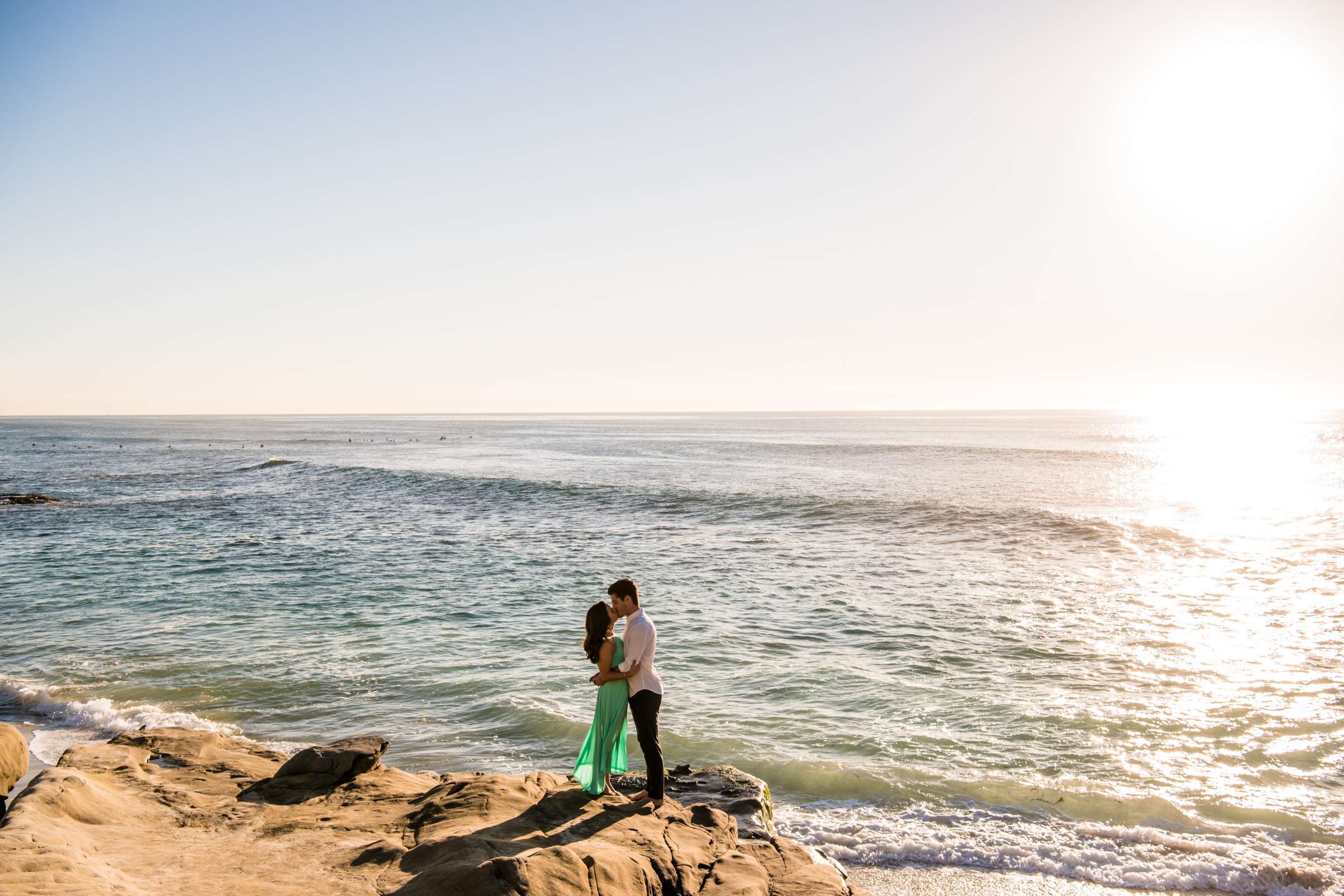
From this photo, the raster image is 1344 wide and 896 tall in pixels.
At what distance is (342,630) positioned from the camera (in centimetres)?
1611

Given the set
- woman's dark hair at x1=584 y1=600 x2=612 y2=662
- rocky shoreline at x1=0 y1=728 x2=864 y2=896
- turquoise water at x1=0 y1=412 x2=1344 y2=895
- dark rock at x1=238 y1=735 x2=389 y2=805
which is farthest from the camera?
turquoise water at x1=0 y1=412 x2=1344 y2=895

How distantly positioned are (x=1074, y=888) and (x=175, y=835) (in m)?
8.33

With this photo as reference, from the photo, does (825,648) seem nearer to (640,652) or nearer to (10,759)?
(640,652)

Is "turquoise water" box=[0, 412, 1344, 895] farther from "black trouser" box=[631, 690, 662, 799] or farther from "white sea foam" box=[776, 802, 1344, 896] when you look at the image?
"black trouser" box=[631, 690, 662, 799]

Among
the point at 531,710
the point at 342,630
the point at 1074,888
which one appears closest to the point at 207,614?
the point at 342,630

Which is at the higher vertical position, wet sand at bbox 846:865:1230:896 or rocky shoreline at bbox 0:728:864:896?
rocky shoreline at bbox 0:728:864:896

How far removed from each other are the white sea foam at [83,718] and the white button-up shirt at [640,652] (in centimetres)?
644

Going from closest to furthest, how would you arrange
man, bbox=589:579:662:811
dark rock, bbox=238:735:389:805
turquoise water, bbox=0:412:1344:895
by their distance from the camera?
man, bbox=589:579:662:811, dark rock, bbox=238:735:389:805, turquoise water, bbox=0:412:1344:895

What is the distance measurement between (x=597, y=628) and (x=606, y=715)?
3.29 ft

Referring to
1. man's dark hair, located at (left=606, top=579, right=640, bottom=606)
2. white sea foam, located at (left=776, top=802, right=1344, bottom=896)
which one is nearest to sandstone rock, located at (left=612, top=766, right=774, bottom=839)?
white sea foam, located at (left=776, top=802, right=1344, bottom=896)

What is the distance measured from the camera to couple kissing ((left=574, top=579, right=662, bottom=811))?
7.32 m

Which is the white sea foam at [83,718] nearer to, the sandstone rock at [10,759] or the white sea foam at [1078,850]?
the sandstone rock at [10,759]

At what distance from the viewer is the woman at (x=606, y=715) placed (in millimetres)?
7395

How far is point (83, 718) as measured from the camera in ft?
37.3
